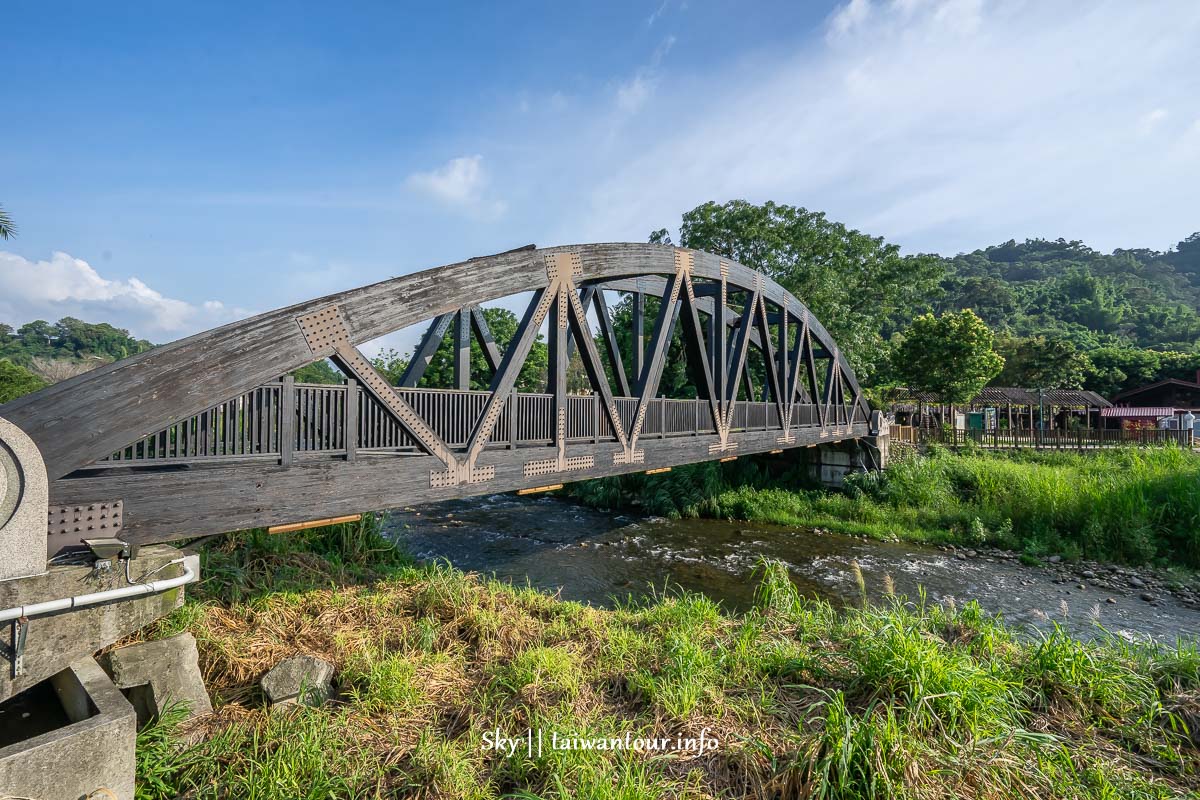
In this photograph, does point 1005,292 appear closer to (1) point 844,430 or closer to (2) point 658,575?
(1) point 844,430

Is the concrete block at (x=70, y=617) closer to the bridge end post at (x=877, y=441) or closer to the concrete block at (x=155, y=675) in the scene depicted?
the concrete block at (x=155, y=675)

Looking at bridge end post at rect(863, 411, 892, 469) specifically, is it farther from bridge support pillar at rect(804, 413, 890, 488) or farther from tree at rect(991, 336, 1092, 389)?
tree at rect(991, 336, 1092, 389)

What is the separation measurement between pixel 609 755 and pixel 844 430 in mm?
17994

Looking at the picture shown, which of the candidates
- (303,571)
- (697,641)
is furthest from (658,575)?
(303,571)

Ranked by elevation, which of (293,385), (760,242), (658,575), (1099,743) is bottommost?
(658,575)

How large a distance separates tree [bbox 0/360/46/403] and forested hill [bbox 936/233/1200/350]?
209ft

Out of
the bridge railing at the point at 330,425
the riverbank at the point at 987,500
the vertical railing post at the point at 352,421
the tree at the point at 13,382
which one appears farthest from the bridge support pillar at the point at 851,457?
the tree at the point at 13,382

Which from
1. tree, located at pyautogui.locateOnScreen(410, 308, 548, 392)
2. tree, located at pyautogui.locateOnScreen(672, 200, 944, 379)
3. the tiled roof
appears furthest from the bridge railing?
the tiled roof

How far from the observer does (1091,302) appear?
248 feet

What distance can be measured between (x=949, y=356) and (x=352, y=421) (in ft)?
101

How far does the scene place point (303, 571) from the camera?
7867 mm

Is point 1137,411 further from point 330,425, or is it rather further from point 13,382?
point 13,382

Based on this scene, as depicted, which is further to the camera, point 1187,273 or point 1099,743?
point 1187,273

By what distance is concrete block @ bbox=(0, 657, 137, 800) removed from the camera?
3.06 metres
